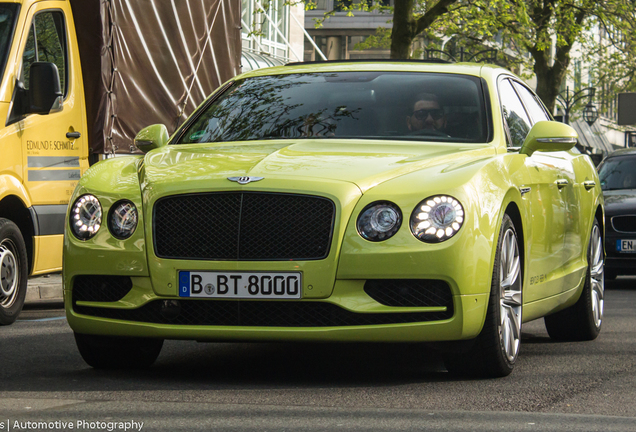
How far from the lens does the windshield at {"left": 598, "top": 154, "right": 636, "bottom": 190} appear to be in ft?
46.6

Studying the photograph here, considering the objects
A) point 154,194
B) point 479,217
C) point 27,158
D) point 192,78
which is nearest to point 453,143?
point 479,217

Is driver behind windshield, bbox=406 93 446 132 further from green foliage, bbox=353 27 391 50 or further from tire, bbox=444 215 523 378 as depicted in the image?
green foliage, bbox=353 27 391 50

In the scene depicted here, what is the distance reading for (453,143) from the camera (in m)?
5.95

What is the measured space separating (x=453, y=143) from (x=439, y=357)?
48.2 inches

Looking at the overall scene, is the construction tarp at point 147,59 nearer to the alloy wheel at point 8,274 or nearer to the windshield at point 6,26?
the windshield at point 6,26

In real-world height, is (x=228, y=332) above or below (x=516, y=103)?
below

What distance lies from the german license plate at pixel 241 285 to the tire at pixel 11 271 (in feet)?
11.7

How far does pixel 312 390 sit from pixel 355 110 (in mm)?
1813

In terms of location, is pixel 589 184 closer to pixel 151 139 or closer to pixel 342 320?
pixel 151 139

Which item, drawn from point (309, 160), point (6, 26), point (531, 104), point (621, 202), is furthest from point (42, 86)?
point (621, 202)

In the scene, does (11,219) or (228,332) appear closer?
(228,332)

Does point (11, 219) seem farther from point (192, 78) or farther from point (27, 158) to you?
point (192, 78)

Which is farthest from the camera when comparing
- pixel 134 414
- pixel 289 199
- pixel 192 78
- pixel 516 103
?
pixel 192 78

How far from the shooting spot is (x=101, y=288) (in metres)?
5.34
